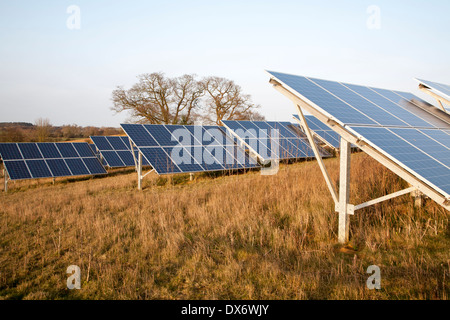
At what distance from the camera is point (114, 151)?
68.8 feet

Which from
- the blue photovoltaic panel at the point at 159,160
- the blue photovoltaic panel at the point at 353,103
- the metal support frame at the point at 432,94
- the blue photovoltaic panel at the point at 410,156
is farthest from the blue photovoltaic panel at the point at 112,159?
the blue photovoltaic panel at the point at 410,156

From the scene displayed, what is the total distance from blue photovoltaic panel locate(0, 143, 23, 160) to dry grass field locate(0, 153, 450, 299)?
31.3 feet

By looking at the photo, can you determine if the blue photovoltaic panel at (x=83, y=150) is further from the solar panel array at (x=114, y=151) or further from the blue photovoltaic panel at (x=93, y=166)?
the solar panel array at (x=114, y=151)

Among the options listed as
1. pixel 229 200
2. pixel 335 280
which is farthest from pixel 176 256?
pixel 229 200

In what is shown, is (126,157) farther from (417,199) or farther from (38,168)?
(417,199)

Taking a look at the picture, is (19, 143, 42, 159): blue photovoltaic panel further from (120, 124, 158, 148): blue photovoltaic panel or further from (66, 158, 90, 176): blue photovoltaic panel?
(120, 124, 158, 148): blue photovoltaic panel

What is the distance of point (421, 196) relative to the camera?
6.43 metres

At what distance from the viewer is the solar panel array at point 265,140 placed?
1551cm

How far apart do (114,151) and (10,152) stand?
594 centimetres

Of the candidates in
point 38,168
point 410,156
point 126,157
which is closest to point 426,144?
point 410,156

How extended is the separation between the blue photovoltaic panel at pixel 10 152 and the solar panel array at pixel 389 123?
51.6 feet

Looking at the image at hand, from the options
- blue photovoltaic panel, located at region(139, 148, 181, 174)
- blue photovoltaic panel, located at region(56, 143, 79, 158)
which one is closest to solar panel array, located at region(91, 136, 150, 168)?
blue photovoltaic panel, located at region(56, 143, 79, 158)

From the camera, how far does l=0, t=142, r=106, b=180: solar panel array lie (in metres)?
15.7
